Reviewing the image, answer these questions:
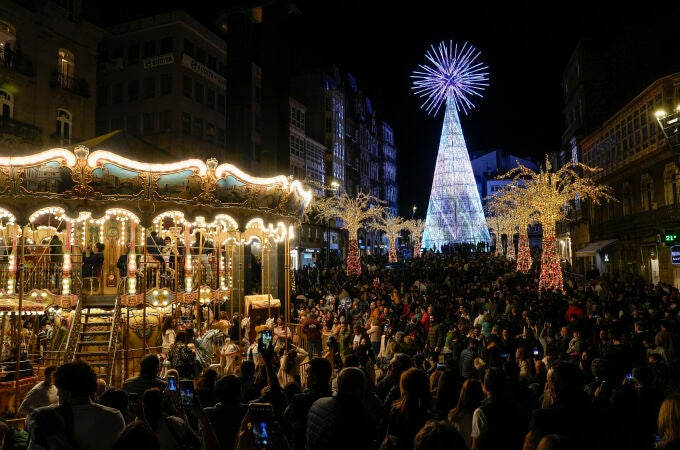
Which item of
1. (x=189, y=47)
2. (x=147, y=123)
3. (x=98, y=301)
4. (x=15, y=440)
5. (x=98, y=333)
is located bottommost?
(x=15, y=440)

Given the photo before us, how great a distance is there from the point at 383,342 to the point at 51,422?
10412mm

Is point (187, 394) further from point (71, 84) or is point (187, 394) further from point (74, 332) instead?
point (71, 84)

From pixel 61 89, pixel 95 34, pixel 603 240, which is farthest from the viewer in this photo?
pixel 603 240

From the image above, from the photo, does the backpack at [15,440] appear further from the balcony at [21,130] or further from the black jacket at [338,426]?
the balcony at [21,130]

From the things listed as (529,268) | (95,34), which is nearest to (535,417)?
(529,268)

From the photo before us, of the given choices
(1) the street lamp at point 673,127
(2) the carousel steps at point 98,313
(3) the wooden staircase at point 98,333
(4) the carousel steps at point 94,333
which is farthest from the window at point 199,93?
(1) the street lamp at point 673,127

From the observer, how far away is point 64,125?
2962 centimetres

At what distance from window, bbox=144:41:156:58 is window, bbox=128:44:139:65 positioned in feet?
2.37

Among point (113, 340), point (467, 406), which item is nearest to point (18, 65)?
point (113, 340)

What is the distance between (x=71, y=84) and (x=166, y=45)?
9689mm

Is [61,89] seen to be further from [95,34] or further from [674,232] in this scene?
[674,232]

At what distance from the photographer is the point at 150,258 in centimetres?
1493

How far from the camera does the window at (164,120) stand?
3762 centimetres

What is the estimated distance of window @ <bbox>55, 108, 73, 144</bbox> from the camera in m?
29.0
